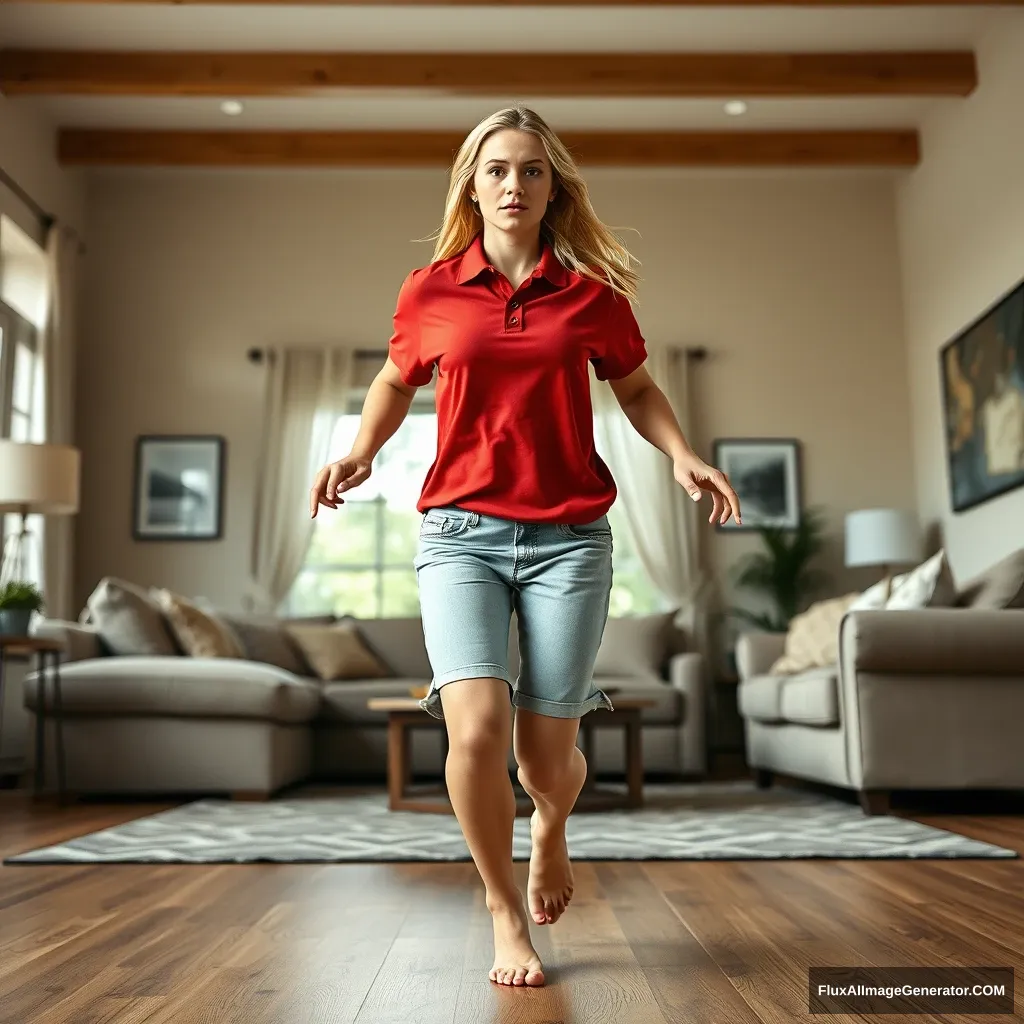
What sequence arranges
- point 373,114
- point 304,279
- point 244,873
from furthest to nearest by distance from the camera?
1. point 304,279
2. point 373,114
3. point 244,873

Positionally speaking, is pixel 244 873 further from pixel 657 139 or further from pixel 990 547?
pixel 657 139

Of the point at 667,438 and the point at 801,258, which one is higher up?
the point at 801,258

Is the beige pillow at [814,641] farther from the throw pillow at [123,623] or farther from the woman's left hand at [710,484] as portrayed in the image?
the woman's left hand at [710,484]

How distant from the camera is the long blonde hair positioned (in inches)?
72.0

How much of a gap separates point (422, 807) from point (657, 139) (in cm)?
428

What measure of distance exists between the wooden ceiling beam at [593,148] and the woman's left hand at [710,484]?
17.2 feet

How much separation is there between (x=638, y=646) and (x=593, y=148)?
9.34ft

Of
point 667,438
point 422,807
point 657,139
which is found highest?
point 657,139

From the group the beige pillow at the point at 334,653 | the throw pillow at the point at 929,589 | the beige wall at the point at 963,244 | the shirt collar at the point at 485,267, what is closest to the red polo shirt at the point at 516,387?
the shirt collar at the point at 485,267

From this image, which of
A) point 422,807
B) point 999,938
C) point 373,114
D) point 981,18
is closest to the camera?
point 999,938

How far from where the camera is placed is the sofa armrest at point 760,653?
5.21 m

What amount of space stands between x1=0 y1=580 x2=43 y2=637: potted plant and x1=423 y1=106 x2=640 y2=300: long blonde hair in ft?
10.0

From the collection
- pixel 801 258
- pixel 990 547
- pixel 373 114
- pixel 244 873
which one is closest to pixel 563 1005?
pixel 244 873

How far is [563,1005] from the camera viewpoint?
144cm
